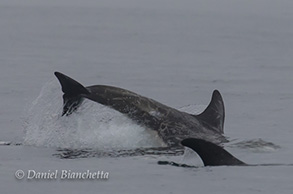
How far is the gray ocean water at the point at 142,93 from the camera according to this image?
1003 centimetres

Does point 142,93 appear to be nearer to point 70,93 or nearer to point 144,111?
point 144,111

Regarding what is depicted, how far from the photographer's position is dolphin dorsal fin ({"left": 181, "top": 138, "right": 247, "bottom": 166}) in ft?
34.0

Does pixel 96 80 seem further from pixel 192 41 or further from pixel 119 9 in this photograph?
pixel 119 9

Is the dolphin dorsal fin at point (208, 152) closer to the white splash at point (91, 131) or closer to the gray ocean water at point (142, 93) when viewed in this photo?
the gray ocean water at point (142, 93)

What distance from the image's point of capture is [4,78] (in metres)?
21.9

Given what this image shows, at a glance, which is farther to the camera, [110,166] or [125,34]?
[125,34]

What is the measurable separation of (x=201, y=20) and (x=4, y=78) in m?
27.5

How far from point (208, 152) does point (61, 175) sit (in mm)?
1556

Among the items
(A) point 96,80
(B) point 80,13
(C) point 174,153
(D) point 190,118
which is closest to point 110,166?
(C) point 174,153

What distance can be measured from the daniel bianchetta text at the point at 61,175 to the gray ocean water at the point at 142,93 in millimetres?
124

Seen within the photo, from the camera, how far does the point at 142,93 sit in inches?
773

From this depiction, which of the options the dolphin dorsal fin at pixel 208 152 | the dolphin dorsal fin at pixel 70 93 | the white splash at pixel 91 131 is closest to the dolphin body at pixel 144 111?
the dolphin dorsal fin at pixel 70 93

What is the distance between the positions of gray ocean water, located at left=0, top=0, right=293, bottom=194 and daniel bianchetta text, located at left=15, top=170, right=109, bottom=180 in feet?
0.41

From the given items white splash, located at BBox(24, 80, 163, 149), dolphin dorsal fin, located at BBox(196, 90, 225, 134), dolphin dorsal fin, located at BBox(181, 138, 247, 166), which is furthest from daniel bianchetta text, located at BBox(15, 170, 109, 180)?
dolphin dorsal fin, located at BBox(196, 90, 225, 134)
